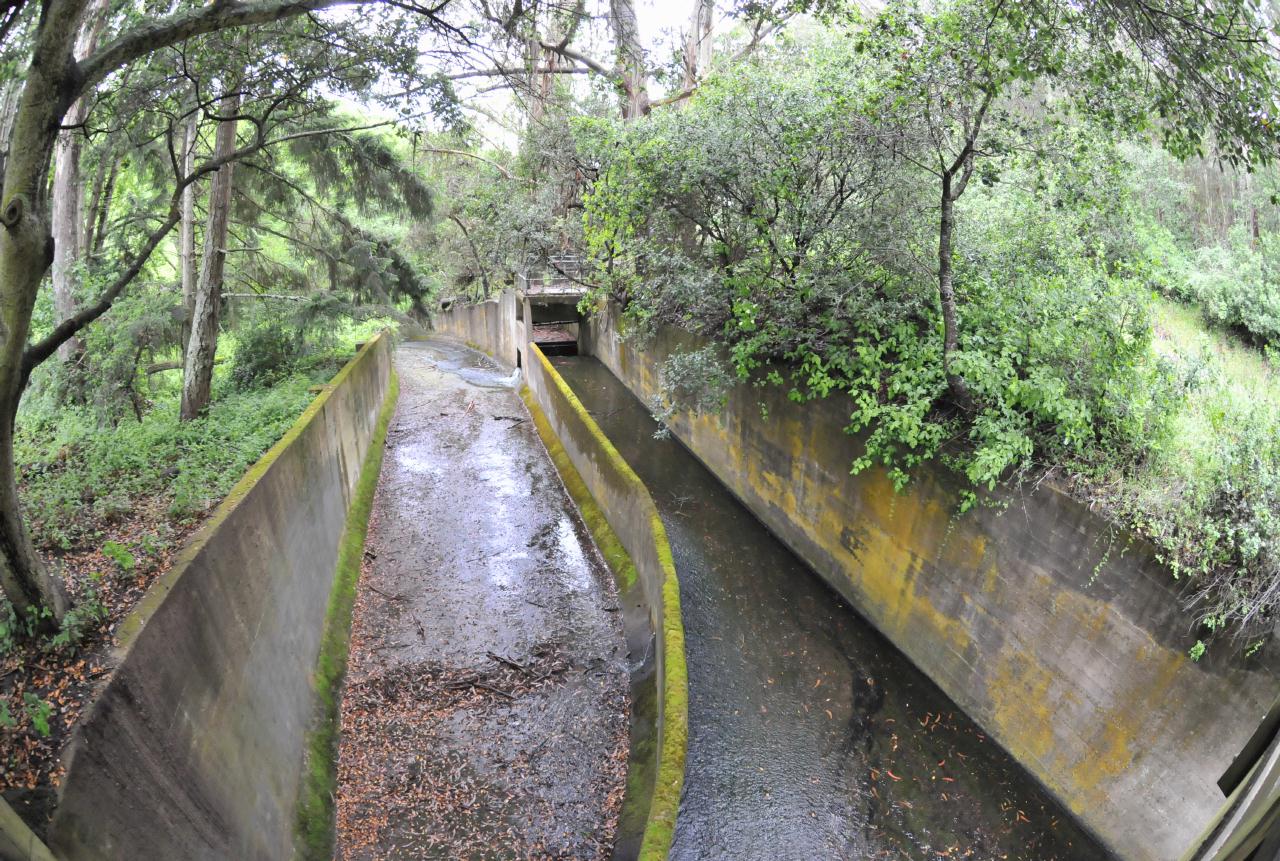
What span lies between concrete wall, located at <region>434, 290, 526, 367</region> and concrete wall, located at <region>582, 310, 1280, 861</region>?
12.1 m

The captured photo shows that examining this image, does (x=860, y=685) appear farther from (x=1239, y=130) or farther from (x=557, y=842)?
(x=1239, y=130)

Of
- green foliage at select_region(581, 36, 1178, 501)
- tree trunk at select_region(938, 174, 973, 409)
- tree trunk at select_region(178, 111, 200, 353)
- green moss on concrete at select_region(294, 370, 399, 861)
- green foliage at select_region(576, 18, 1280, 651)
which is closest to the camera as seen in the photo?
green foliage at select_region(576, 18, 1280, 651)

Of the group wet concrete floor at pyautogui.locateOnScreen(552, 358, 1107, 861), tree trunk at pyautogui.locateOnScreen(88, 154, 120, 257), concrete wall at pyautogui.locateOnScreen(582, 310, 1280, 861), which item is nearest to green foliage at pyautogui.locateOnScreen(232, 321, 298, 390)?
tree trunk at pyautogui.locateOnScreen(88, 154, 120, 257)

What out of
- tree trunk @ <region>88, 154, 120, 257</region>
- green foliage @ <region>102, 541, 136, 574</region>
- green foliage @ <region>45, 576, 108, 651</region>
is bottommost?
green foliage @ <region>45, 576, 108, 651</region>

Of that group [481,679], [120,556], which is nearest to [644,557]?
[481,679]

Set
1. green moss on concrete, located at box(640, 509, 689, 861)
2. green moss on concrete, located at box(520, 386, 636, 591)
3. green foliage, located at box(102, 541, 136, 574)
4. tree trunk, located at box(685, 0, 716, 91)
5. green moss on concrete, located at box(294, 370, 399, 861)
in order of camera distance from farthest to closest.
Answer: tree trunk, located at box(685, 0, 716, 91) < green moss on concrete, located at box(520, 386, 636, 591) < green moss on concrete, located at box(294, 370, 399, 861) < green moss on concrete, located at box(640, 509, 689, 861) < green foliage, located at box(102, 541, 136, 574)

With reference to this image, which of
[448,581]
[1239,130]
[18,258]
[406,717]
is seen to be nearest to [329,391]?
[448,581]

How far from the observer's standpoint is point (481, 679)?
721 cm

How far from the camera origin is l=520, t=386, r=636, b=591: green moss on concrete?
8.98m

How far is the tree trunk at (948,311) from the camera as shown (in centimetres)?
646

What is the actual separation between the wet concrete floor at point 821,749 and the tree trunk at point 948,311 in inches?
130

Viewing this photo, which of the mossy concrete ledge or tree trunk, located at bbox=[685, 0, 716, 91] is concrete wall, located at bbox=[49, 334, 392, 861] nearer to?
the mossy concrete ledge

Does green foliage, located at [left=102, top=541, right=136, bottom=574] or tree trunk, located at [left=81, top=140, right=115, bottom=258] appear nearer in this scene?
green foliage, located at [left=102, top=541, right=136, bottom=574]

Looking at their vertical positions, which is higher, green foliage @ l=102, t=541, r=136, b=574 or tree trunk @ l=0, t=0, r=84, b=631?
tree trunk @ l=0, t=0, r=84, b=631
